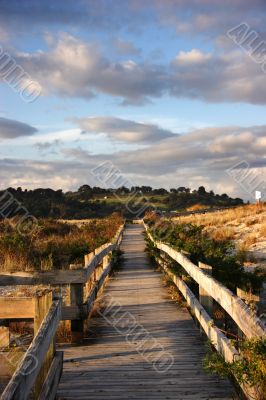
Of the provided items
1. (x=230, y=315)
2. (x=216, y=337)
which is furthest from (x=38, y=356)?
(x=216, y=337)

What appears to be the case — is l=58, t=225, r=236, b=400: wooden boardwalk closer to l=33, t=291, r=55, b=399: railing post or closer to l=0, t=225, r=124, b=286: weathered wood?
l=33, t=291, r=55, b=399: railing post

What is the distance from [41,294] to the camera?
4859 millimetres

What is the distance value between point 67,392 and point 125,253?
17.2 meters

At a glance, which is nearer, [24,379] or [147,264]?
[24,379]

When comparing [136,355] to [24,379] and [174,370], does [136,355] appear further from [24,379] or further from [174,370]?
[24,379]

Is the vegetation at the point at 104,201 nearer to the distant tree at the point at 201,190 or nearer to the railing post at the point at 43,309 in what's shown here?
the distant tree at the point at 201,190

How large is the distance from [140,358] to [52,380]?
7.43 ft

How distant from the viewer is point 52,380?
435 centimetres

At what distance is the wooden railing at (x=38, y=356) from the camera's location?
293cm

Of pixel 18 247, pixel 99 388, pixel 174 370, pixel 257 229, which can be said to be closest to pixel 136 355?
Result: pixel 174 370

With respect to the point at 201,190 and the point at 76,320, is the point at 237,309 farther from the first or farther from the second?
the point at 201,190

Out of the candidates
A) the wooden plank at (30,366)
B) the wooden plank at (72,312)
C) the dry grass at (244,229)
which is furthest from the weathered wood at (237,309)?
the dry grass at (244,229)

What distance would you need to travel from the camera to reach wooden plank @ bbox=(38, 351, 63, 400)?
13.0 ft

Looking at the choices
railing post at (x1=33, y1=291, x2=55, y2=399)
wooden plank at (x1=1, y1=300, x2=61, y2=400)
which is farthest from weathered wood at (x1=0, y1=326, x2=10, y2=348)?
wooden plank at (x1=1, y1=300, x2=61, y2=400)
